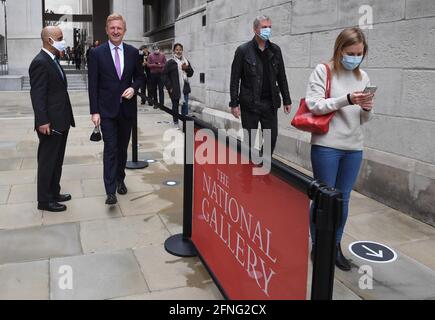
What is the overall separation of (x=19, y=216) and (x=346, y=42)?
12.5 feet

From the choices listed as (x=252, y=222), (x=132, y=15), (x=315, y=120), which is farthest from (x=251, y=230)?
(x=132, y=15)

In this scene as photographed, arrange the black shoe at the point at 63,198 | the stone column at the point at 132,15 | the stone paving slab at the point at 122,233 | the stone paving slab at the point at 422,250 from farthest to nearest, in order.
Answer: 1. the stone column at the point at 132,15
2. the black shoe at the point at 63,198
3. the stone paving slab at the point at 122,233
4. the stone paving slab at the point at 422,250

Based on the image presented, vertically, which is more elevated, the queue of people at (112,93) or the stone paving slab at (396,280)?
A: the queue of people at (112,93)

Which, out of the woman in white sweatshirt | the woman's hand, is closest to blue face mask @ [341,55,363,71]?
the woman in white sweatshirt

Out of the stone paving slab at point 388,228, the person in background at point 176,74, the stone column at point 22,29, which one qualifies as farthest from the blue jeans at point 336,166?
the stone column at point 22,29

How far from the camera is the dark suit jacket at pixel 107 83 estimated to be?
520 cm

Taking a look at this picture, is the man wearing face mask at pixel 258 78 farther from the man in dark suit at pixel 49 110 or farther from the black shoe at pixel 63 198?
the black shoe at pixel 63 198

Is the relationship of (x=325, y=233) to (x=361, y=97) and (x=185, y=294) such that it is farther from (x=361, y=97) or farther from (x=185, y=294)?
(x=185, y=294)

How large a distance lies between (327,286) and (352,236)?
8.94 ft

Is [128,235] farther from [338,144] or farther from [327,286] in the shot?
[327,286]

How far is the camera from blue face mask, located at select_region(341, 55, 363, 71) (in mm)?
3391

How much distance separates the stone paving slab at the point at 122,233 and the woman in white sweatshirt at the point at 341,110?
66.6 inches

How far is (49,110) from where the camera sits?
16.4ft

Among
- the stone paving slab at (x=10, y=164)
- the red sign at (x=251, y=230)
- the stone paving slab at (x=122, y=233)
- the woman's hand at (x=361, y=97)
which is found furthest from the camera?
the stone paving slab at (x=10, y=164)
